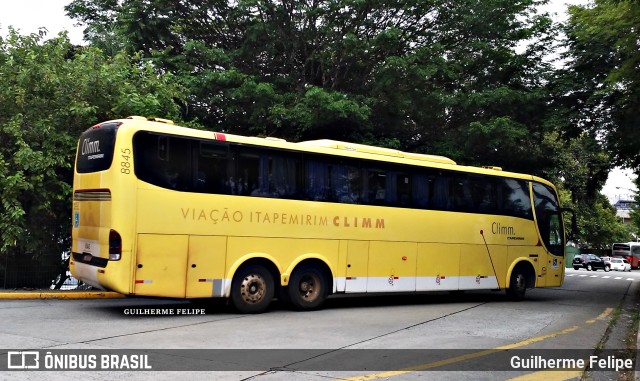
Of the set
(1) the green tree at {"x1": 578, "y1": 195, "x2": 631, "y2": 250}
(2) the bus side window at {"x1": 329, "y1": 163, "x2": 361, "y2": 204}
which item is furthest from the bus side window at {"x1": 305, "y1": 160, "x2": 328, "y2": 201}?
(1) the green tree at {"x1": 578, "y1": 195, "x2": 631, "y2": 250}

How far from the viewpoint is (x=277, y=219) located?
38.5 feet

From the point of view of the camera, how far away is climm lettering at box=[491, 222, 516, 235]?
51.4ft

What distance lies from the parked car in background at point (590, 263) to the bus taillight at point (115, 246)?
157 feet

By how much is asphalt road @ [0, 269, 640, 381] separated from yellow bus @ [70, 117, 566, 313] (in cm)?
77

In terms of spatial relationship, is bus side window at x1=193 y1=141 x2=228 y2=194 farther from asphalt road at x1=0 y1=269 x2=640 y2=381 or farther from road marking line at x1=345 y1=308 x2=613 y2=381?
road marking line at x1=345 y1=308 x2=613 y2=381

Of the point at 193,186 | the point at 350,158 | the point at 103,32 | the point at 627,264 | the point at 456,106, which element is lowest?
the point at 627,264

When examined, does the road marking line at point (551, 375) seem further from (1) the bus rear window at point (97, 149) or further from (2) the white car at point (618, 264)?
(2) the white car at point (618, 264)

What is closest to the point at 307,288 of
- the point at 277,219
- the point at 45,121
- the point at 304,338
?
the point at 277,219

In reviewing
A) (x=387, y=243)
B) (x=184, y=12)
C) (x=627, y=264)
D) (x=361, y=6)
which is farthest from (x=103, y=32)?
(x=627, y=264)

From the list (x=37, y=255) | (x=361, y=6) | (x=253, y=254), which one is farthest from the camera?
(x=361, y=6)

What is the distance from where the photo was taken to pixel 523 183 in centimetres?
1650

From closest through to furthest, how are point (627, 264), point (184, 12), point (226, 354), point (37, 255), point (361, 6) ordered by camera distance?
point (226, 354), point (37, 255), point (361, 6), point (184, 12), point (627, 264)

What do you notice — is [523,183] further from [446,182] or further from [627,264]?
[627,264]

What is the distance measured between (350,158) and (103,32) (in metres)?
11.3
